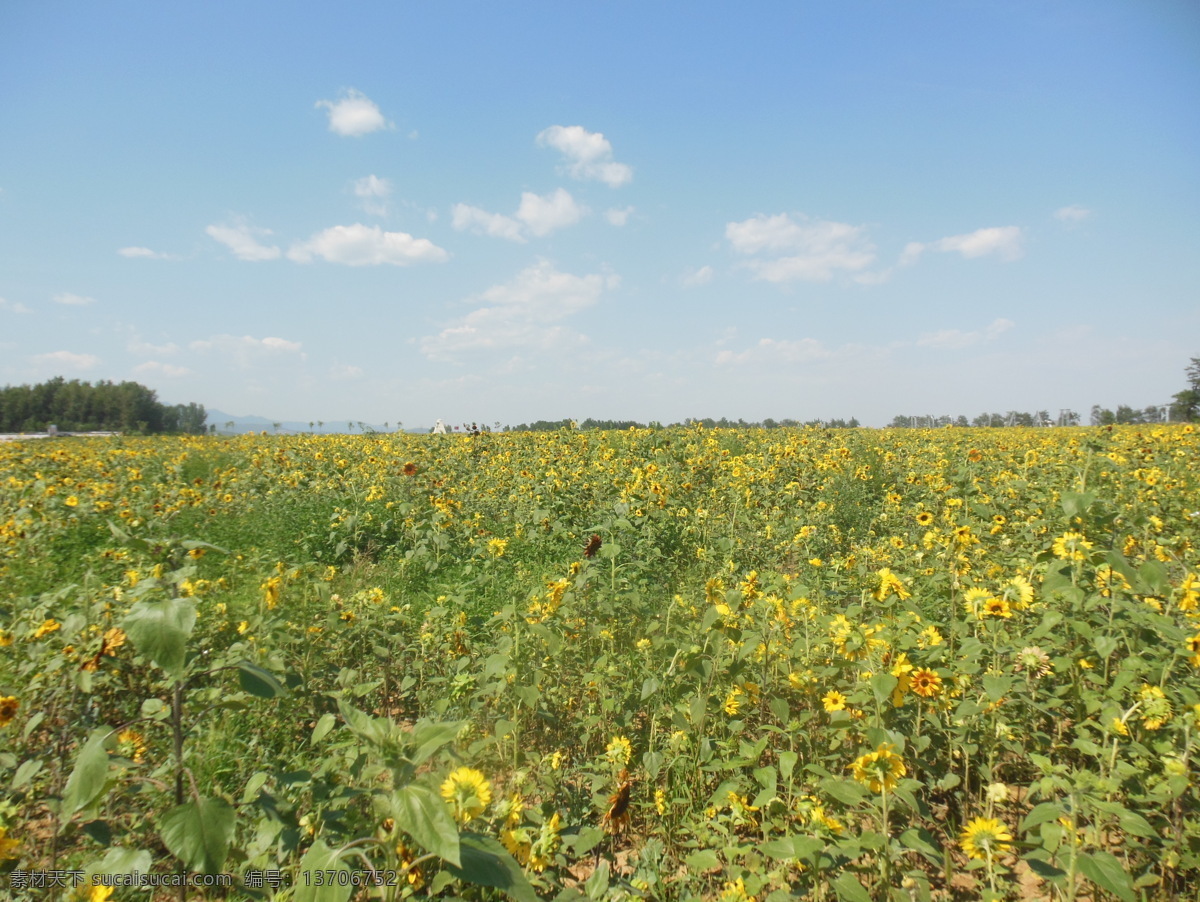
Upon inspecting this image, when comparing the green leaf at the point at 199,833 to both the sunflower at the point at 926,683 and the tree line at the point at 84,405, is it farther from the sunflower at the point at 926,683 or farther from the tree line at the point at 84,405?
the tree line at the point at 84,405

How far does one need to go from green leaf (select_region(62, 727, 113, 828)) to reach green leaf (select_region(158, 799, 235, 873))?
150mm

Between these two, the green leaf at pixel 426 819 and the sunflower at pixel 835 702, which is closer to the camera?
the green leaf at pixel 426 819

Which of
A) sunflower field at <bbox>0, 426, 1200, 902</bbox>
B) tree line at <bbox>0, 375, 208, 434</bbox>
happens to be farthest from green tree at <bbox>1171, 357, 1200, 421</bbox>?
tree line at <bbox>0, 375, 208, 434</bbox>

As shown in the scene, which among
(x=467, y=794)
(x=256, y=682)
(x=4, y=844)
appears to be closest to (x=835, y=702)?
(x=467, y=794)

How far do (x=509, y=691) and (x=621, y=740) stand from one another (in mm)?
782

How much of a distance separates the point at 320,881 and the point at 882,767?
4.86 feet

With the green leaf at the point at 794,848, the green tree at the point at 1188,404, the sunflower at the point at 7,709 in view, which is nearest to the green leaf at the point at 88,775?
the green leaf at the point at 794,848

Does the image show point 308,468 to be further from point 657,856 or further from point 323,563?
point 657,856

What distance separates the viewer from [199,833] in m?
1.12

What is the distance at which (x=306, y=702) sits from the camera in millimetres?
2834

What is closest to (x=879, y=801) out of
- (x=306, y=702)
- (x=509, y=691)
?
(x=509, y=691)

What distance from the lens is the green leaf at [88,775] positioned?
3.61ft

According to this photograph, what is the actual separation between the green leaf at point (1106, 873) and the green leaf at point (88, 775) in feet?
6.87

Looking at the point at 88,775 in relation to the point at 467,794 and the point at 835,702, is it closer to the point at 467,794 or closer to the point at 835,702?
the point at 467,794
